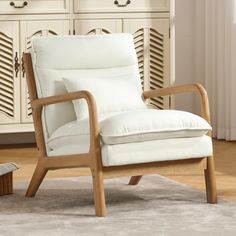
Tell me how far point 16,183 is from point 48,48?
0.86 m

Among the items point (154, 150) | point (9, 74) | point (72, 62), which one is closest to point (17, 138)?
point (9, 74)

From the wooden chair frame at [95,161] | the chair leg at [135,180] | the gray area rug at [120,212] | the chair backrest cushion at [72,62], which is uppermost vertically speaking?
the chair backrest cushion at [72,62]

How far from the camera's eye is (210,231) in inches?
116

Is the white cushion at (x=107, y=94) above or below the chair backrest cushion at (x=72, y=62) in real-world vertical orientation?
below

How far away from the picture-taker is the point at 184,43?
645 cm

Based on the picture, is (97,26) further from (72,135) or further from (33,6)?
(72,135)

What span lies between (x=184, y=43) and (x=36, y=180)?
9.97ft

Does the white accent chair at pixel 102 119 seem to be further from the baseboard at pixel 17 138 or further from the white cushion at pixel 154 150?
the baseboard at pixel 17 138

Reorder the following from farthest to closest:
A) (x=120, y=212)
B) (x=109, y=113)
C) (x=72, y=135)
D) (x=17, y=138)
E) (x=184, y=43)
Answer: (x=184, y=43), (x=17, y=138), (x=109, y=113), (x=72, y=135), (x=120, y=212)

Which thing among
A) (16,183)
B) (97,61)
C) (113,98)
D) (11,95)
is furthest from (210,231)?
(11,95)

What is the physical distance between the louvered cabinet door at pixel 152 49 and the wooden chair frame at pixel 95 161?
171 centimetres

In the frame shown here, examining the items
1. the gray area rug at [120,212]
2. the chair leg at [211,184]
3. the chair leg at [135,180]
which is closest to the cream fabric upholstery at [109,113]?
the chair leg at [211,184]

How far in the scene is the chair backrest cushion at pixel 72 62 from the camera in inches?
147

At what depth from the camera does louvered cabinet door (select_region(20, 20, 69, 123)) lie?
5496 mm
